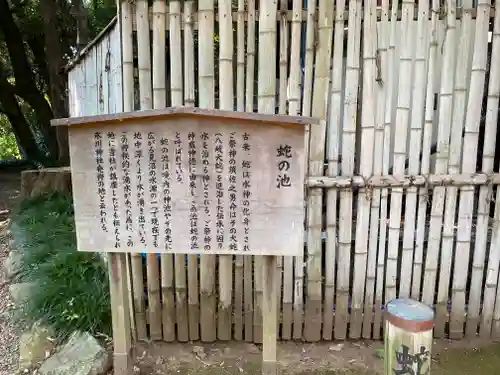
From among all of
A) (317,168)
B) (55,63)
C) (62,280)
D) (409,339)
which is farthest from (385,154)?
(55,63)

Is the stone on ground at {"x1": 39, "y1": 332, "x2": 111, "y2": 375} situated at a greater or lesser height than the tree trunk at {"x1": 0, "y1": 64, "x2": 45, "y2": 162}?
lesser

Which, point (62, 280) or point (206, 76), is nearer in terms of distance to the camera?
point (206, 76)


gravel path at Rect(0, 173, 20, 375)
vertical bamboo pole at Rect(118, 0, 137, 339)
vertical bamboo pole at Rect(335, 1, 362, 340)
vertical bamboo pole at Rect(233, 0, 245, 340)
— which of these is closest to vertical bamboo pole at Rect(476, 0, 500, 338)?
vertical bamboo pole at Rect(335, 1, 362, 340)

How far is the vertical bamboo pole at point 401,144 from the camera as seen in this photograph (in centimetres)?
334

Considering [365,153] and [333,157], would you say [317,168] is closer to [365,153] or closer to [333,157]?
[333,157]

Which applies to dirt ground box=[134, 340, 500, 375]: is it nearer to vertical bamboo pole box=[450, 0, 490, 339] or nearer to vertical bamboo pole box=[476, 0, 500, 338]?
vertical bamboo pole box=[450, 0, 490, 339]

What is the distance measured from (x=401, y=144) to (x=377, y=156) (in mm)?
217

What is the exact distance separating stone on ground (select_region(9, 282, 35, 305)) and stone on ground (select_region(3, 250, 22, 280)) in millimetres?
430

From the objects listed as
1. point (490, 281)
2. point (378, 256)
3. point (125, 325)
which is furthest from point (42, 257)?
point (490, 281)

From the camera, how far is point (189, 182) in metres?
2.65

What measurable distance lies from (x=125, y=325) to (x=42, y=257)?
212cm

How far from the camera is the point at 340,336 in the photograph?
12.3ft

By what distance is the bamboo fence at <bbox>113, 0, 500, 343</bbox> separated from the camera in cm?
331

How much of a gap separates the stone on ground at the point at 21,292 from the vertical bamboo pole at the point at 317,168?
2644 mm
